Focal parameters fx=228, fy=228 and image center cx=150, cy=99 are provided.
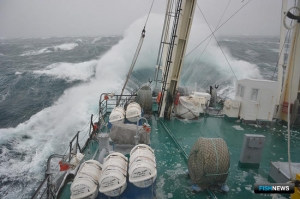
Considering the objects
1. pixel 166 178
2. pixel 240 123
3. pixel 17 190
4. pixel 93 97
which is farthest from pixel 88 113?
pixel 166 178

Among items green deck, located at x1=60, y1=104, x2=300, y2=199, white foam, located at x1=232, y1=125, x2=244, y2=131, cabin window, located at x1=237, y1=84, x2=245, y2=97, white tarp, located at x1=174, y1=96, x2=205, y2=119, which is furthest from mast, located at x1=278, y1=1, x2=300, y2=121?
white tarp, located at x1=174, y1=96, x2=205, y2=119

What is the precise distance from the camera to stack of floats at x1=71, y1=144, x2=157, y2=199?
435 cm

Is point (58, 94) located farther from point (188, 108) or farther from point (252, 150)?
point (252, 150)

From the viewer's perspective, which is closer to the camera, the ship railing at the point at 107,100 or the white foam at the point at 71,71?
the ship railing at the point at 107,100

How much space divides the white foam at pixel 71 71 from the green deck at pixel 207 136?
21.0m

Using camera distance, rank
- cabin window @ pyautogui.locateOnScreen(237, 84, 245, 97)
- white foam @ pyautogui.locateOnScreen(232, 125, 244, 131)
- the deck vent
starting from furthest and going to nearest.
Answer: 1. cabin window @ pyautogui.locateOnScreen(237, 84, 245, 97)
2. white foam @ pyautogui.locateOnScreen(232, 125, 244, 131)
3. the deck vent

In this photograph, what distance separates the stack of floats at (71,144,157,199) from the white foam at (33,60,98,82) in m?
25.2

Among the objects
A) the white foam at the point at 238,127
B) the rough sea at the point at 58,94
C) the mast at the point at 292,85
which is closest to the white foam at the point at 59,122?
the rough sea at the point at 58,94

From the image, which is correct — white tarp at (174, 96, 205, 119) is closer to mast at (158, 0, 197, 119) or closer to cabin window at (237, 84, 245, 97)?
mast at (158, 0, 197, 119)

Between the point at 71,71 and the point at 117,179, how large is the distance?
29.4m

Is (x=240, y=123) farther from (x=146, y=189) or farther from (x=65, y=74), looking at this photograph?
(x=65, y=74)

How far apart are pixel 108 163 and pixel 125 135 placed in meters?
2.01

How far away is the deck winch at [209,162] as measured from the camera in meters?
5.02

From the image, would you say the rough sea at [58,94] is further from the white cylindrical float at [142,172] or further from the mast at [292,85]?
the white cylindrical float at [142,172]
